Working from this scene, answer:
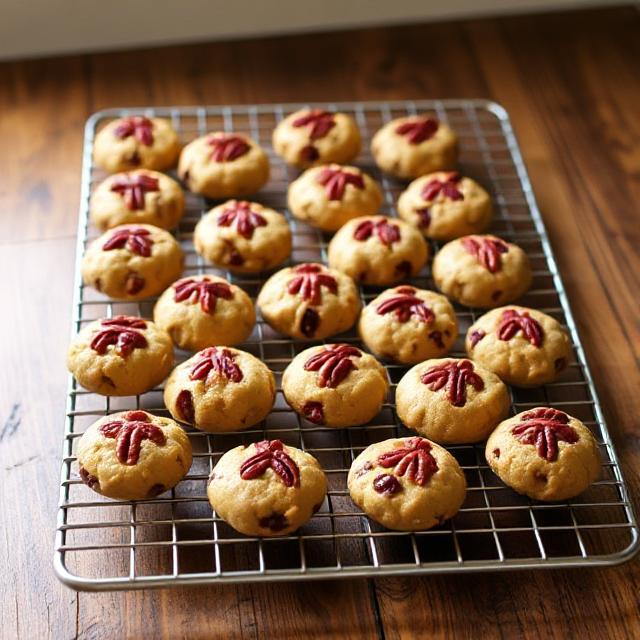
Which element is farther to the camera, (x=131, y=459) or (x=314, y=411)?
(x=314, y=411)

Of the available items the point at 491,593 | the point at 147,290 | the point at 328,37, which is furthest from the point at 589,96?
the point at 491,593

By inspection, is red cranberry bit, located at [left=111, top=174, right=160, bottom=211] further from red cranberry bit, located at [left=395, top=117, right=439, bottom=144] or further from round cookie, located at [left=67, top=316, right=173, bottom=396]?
red cranberry bit, located at [left=395, top=117, right=439, bottom=144]

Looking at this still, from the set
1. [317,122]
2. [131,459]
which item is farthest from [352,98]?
[131,459]

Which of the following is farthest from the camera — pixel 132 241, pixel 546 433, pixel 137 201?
pixel 137 201

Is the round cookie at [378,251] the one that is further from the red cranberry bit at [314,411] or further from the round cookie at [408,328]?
the red cranberry bit at [314,411]

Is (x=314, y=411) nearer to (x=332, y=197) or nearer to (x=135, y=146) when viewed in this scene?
(x=332, y=197)

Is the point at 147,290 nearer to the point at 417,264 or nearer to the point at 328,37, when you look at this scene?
the point at 417,264

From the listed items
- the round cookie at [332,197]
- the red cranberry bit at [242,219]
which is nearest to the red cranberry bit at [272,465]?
the red cranberry bit at [242,219]

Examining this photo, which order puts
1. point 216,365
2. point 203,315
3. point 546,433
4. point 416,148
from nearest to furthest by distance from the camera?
point 546,433
point 216,365
point 203,315
point 416,148
